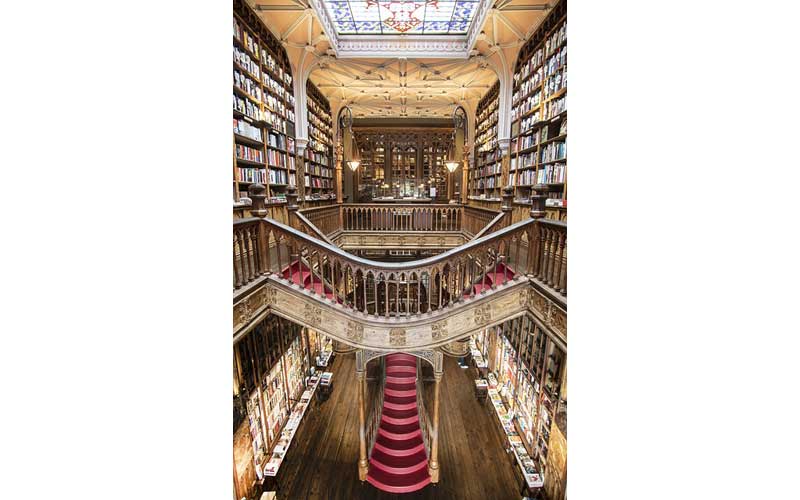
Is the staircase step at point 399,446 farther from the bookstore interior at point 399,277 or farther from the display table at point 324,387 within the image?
the display table at point 324,387

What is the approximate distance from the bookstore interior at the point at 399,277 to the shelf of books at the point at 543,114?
0.14 ft

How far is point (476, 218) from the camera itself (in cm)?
698

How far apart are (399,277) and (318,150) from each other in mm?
6812

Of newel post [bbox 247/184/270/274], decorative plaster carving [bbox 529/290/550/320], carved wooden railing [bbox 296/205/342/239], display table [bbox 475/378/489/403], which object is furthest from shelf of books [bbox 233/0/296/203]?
display table [bbox 475/378/489/403]

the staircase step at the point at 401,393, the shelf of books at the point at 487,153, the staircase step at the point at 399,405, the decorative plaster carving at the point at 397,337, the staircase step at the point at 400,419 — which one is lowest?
the staircase step at the point at 400,419

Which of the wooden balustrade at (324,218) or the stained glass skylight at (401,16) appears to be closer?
the stained glass skylight at (401,16)

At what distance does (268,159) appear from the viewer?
5797 millimetres

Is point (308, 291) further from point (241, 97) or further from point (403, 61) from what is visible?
point (403, 61)

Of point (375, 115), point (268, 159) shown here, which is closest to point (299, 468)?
point (268, 159)

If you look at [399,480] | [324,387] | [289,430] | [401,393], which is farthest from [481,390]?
[289,430]

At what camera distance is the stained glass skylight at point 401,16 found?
5.95m

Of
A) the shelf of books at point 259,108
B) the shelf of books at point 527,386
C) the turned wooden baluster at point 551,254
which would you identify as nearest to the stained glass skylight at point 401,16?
the shelf of books at point 259,108

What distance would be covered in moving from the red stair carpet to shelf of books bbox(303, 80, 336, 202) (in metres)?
4.48

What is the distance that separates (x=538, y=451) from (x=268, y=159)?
6.18 metres
